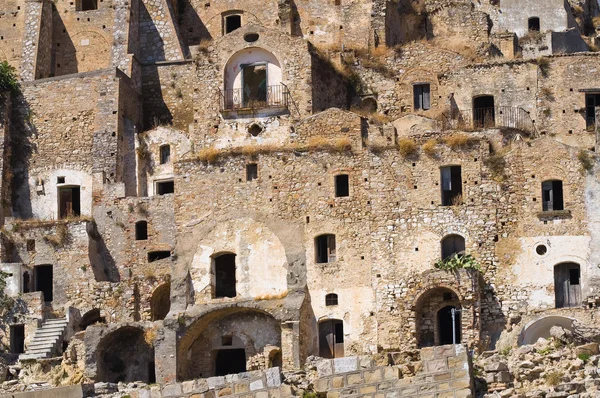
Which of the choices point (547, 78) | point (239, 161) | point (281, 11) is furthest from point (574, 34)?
point (239, 161)

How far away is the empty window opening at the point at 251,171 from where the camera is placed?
6344cm

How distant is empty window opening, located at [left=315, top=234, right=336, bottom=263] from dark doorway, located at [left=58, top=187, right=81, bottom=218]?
1258 centimetres

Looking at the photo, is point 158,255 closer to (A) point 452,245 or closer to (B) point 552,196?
(A) point 452,245

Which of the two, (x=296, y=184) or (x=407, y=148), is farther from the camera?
(x=296, y=184)

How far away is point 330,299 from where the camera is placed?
6072cm

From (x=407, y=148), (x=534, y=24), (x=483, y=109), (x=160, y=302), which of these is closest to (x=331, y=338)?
(x=407, y=148)

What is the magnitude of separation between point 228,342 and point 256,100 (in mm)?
11515

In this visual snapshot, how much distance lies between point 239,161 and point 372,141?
5.52m

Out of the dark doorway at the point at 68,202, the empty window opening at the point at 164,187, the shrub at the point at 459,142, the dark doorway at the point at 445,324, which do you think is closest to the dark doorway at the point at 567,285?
the dark doorway at the point at 445,324

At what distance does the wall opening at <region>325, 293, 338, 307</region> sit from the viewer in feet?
199

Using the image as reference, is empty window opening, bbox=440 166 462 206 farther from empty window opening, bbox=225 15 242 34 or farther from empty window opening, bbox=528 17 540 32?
empty window opening, bbox=225 15 242 34

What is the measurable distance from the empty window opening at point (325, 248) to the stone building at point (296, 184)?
0.10 meters

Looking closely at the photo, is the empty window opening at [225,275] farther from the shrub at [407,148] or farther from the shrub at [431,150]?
the shrub at [431,150]

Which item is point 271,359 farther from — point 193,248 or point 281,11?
point 281,11
